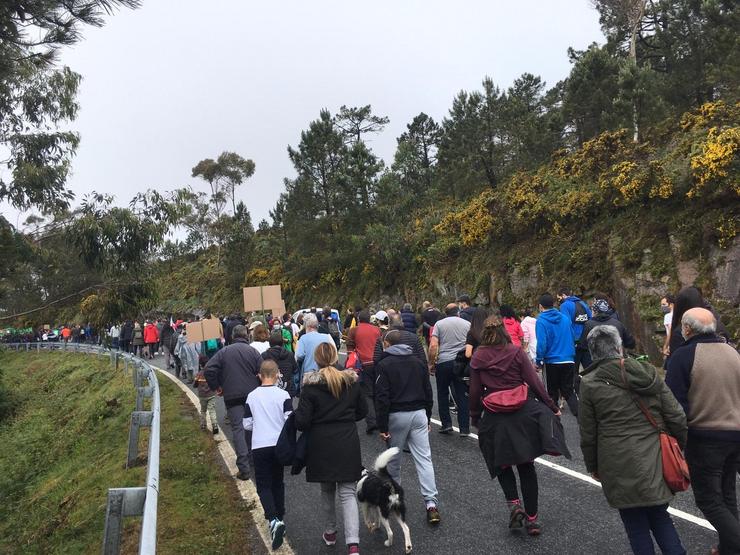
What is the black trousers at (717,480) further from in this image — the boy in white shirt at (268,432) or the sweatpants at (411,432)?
the boy in white shirt at (268,432)

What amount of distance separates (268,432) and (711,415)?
3.61m

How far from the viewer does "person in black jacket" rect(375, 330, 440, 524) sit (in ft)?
17.7

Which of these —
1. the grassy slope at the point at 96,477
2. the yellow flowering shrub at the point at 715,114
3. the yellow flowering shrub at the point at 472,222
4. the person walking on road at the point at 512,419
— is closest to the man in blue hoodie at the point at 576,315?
the person walking on road at the point at 512,419

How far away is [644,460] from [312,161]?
31.8 m

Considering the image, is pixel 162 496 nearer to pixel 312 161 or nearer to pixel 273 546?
pixel 273 546

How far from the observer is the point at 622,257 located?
50.2ft

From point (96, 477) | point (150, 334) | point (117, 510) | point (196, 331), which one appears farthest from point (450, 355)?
point (150, 334)

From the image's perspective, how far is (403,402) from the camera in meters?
5.39

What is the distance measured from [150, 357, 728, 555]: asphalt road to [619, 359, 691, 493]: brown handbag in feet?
3.83

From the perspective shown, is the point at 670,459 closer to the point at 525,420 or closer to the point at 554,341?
the point at 525,420

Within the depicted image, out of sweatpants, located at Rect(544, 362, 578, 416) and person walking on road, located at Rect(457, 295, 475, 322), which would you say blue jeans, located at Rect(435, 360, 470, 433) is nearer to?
person walking on road, located at Rect(457, 295, 475, 322)

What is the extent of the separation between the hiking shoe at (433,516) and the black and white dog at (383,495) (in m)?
0.39

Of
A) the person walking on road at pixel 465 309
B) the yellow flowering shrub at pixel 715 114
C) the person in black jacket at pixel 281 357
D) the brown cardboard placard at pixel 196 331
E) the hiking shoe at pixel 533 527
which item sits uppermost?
the yellow flowering shrub at pixel 715 114

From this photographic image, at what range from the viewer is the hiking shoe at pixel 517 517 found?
15.4ft
